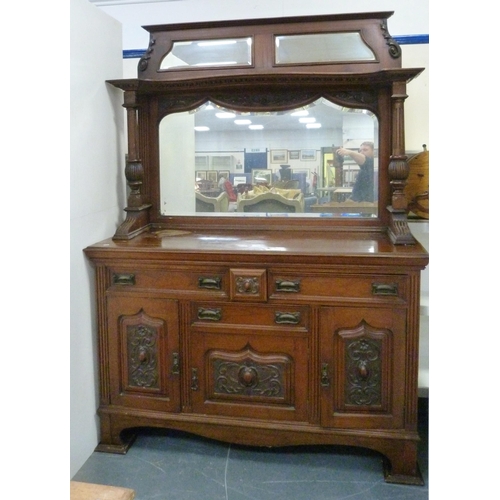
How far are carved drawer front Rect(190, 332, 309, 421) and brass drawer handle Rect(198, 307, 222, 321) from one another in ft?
0.24

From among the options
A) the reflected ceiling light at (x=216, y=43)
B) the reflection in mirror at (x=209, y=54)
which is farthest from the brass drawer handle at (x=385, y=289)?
the reflected ceiling light at (x=216, y=43)

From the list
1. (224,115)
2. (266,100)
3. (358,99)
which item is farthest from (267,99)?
(358,99)

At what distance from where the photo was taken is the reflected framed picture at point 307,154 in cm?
248

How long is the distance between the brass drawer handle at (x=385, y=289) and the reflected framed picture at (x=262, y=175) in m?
0.83

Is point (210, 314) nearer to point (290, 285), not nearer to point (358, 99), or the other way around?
point (290, 285)

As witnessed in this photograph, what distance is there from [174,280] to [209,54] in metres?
1.14

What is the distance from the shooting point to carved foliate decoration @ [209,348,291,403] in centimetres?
210

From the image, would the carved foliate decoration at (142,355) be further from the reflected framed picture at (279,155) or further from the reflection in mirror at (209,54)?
the reflection in mirror at (209,54)

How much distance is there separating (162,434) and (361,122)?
5.83 ft

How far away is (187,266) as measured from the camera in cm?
210

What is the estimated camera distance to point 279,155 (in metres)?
2.51

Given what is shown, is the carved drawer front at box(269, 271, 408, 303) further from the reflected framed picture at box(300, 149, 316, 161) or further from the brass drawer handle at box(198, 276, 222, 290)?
the reflected framed picture at box(300, 149, 316, 161)
